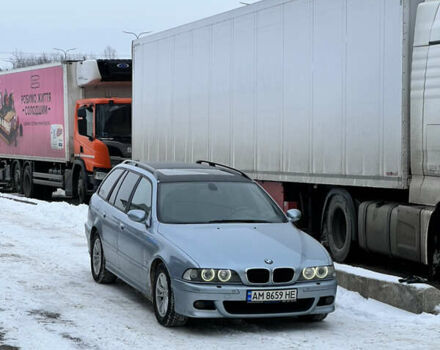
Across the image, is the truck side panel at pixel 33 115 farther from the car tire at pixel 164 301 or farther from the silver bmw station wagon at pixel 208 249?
the car tire at pixel 164 301

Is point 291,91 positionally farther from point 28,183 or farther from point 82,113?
point 28,183

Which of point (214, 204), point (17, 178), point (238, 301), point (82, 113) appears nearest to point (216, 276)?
point (238, 301)

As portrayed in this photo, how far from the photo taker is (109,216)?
10680mm

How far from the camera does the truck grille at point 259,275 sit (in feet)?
27.0

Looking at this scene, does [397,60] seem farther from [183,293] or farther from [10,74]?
[10,74]

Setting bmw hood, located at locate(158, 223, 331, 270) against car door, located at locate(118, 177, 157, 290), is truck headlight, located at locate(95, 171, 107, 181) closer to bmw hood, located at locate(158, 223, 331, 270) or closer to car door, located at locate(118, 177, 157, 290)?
car door, located at locate(118, 177, 157, 290)

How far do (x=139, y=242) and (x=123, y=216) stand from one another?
91 cm

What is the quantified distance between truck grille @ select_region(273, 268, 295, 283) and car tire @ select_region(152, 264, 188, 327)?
0.84 m

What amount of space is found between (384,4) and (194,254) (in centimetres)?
546

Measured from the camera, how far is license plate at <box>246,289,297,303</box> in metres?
8.16

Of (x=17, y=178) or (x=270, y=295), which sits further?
(x=17, y=178)

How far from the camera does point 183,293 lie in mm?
8203

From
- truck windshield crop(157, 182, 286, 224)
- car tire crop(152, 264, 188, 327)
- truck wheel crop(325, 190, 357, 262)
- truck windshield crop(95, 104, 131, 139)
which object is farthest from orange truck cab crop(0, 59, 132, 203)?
car tire crop(152, 264, 188, 327)

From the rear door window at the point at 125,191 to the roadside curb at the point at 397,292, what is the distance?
2.35 metres
